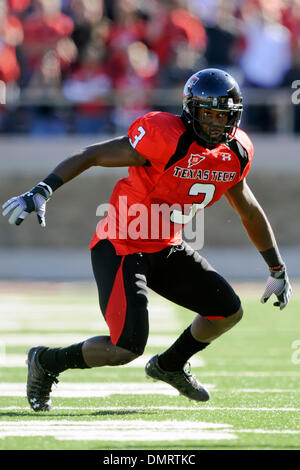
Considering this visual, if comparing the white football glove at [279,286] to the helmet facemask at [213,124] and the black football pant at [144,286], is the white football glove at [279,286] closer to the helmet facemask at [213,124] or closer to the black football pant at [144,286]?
the black football pant at [144,286]

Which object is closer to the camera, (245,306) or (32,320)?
(32,320)

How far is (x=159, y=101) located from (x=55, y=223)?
8.54ft

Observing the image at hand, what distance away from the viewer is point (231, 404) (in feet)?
15.9

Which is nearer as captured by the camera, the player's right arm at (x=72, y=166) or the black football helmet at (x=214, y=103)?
the player's right arm at (x=72, y=166)

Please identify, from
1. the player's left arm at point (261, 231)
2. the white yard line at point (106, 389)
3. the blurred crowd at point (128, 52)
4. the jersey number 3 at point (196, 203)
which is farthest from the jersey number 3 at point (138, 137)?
the blurred crowd at point (128, 52)

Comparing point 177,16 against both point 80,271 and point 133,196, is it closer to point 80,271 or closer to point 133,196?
point 80,271

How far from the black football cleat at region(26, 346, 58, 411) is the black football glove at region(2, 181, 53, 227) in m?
0.85

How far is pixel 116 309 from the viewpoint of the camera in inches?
177

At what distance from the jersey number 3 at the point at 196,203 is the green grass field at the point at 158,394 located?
0.93m

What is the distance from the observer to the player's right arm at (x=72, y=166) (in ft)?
14.0

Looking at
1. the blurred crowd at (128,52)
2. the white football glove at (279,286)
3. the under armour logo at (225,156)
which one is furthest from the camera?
the blurred crowd at (128,52)

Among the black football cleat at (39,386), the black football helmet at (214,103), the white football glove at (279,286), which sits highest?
the black football helmet at (214,103)
